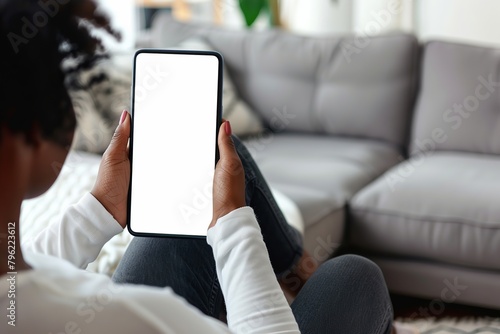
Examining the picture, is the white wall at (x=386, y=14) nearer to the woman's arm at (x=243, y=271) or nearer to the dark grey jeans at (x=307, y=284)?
the dark grey jeans at (x=307, y=284)

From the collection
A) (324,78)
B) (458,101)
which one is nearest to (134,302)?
(458,101)

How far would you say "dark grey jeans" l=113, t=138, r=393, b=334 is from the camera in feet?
3.24

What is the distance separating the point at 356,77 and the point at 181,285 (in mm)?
1508

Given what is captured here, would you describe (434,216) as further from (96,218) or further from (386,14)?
(386,14)

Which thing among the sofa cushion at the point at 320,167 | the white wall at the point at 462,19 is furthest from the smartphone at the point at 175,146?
the white wall at the point at 462,19

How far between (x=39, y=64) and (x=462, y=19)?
2.44 meters

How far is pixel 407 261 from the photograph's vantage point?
1.95 metres

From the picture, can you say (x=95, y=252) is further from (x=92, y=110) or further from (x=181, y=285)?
(x=92, y=110)

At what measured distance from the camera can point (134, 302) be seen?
621mm

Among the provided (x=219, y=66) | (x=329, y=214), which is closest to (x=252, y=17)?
(x=329, y=214)

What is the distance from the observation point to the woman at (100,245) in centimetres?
62

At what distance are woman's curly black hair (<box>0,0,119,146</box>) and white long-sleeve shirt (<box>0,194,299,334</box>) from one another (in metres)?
0.12

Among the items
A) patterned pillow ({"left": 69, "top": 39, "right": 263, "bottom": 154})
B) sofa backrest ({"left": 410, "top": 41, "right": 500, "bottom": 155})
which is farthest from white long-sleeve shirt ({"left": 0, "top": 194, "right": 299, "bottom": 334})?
sofa backrest ({"left": 410, "top": 41, "right": 500, "bottom": 155})

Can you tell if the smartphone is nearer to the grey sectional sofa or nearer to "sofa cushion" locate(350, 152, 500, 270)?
the grey sectional sofa
